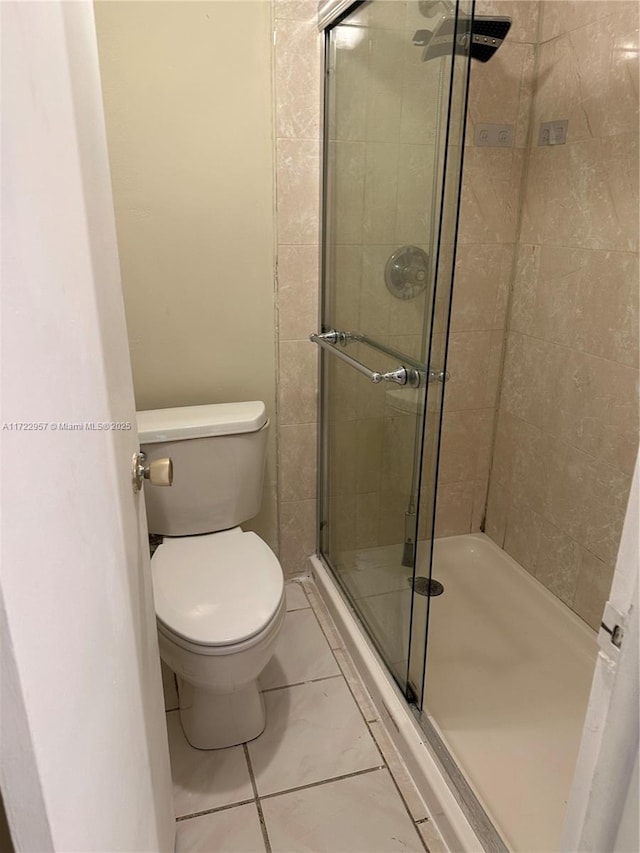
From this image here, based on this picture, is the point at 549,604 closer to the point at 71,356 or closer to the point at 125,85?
the point at 71,356

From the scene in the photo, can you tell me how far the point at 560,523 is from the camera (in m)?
2.00

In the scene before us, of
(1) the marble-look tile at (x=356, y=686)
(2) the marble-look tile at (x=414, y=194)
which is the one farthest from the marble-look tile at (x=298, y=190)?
(1) the marble-look tile at (x=356, y=686)

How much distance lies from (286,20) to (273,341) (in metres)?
0.92

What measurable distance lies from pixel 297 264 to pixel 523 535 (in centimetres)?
127

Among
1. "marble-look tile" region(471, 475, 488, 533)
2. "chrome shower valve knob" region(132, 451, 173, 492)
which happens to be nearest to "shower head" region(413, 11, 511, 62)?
"chrome shower valve knob" region(132, 451, 173, 492)

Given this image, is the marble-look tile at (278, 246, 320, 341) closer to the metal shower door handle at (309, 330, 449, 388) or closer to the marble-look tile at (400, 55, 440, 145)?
the metal shower door handle at (309, 330, 449, 388)

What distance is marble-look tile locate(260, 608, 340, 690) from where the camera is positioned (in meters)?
1.83

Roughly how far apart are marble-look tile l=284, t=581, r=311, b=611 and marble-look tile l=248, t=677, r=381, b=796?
0.38m

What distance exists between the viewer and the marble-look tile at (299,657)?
1.83 metres

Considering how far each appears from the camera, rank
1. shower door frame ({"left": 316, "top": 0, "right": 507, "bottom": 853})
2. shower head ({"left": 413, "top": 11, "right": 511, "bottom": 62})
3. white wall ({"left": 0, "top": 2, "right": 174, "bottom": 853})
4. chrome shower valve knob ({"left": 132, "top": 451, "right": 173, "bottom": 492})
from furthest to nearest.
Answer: shower door frame ({"left": 316, "top": 0, "right": 507, "bottom": 853}) < shower head ({"left": 413, "top": 11, "right": 511, "bottom": 62}) < chrome shower valve knob ({"left": 132, "top": 451, "right": 173, "bottom": 492}) < white wall ({"left": 0, "top": 2, "right": 174, "bottom": 853})

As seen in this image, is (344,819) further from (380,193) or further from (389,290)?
(380,193)

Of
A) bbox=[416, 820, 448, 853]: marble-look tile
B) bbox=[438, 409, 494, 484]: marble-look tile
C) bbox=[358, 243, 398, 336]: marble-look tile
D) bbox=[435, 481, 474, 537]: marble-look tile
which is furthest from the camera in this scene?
bbox=[435, 481, 474, 537]: marble-look tile

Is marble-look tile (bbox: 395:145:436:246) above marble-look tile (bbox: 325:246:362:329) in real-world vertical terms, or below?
above

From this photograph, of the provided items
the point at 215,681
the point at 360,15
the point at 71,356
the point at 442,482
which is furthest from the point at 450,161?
the point at 442,482
